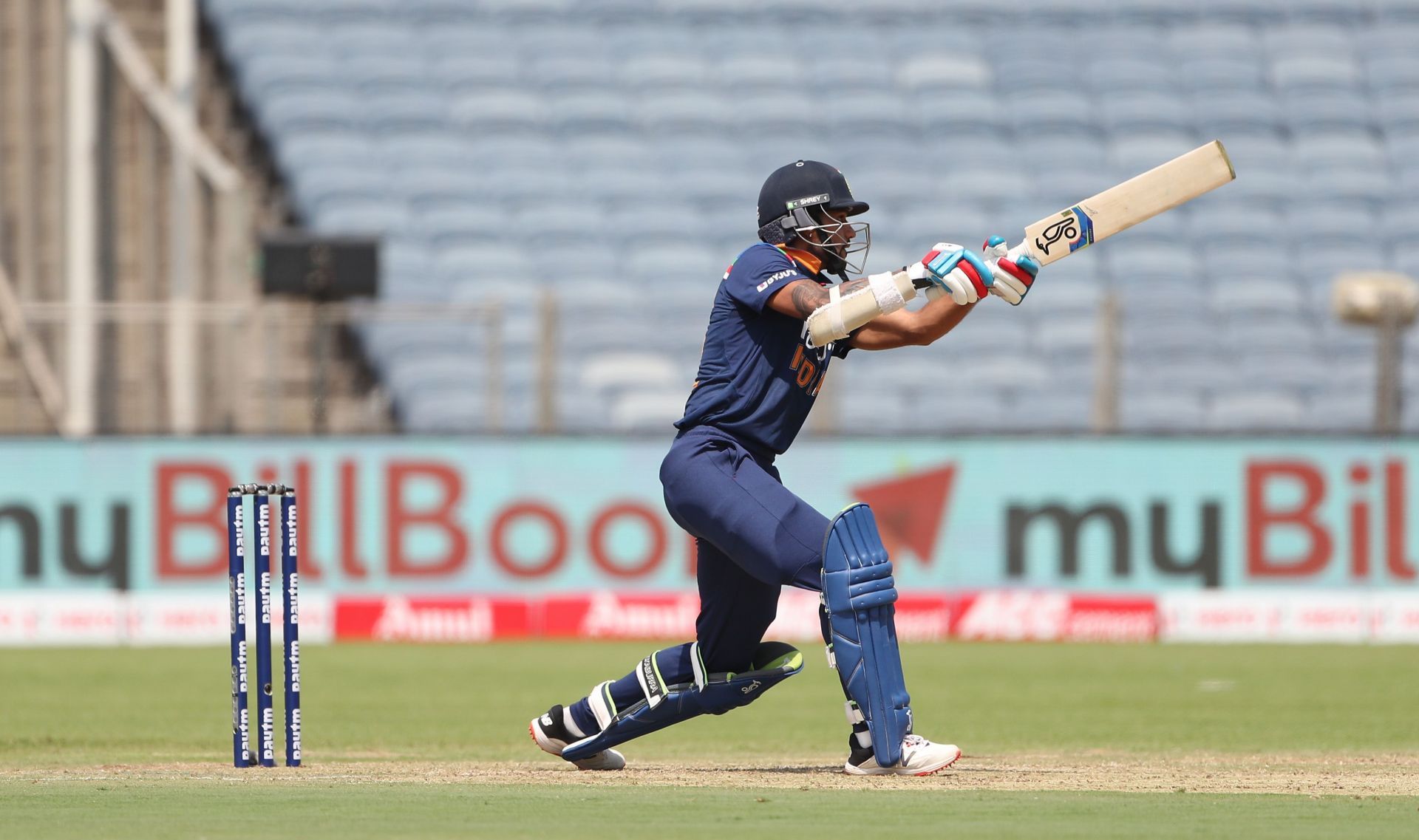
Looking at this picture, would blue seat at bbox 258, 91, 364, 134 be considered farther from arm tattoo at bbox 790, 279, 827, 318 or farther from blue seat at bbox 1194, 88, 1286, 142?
arm tattoo at bbox 790, 279, 827, 318

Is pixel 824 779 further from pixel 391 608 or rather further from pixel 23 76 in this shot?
pixel 23 76

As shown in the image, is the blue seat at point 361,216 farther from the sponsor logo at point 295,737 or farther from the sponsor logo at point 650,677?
the sponsor logo at point 650,677

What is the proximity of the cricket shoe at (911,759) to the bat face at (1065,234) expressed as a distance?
1.62 m

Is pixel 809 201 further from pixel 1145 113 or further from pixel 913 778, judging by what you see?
pixel 1145 113

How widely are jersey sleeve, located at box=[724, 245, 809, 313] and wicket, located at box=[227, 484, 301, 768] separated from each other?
5.71 feet

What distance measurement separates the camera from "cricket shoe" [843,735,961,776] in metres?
6.27

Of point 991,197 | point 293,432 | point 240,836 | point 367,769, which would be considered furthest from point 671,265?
point 240,836

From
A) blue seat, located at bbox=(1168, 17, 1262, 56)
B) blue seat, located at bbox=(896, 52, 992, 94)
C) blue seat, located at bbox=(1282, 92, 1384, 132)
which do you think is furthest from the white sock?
blue seat, located at bbox=(1168, 17, 1262, 56)

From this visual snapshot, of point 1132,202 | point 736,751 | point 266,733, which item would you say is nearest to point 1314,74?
point 736,751

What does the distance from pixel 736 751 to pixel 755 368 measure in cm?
216

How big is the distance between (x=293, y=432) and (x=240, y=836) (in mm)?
9220

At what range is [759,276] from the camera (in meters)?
6.32

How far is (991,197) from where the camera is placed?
1897cm

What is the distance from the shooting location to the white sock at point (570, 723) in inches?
266
